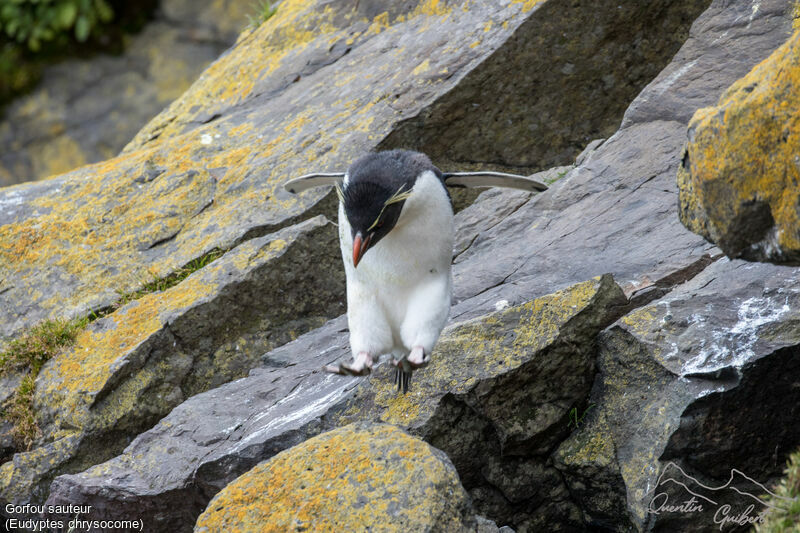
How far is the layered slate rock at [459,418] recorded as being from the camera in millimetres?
4652

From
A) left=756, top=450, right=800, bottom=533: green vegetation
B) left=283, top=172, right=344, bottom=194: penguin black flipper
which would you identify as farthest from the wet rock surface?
left=283, top=172, right=344, bottom=194: penguin black flipper

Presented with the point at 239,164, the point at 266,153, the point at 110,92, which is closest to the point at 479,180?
the point at 266,153

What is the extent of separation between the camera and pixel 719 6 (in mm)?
6969

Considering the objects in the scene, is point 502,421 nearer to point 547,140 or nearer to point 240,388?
point 240,388

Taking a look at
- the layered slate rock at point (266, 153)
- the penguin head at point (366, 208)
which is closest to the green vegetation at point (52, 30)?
the layered slate rock at point (266, 153)

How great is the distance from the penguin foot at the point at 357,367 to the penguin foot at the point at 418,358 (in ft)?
0.84

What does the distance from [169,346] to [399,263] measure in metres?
2.25

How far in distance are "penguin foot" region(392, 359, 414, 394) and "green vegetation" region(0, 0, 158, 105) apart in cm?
1300

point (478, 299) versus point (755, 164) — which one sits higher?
point (755, 164)

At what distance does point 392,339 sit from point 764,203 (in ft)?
7.40

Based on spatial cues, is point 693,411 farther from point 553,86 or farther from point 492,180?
point 553,86

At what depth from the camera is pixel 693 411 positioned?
167 inches

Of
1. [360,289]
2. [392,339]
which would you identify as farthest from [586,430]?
[360,289]

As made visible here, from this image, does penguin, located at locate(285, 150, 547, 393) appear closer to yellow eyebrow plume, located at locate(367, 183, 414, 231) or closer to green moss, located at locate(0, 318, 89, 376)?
yellow eyebrow plume, located at locate(367, 183, 414, 231)
